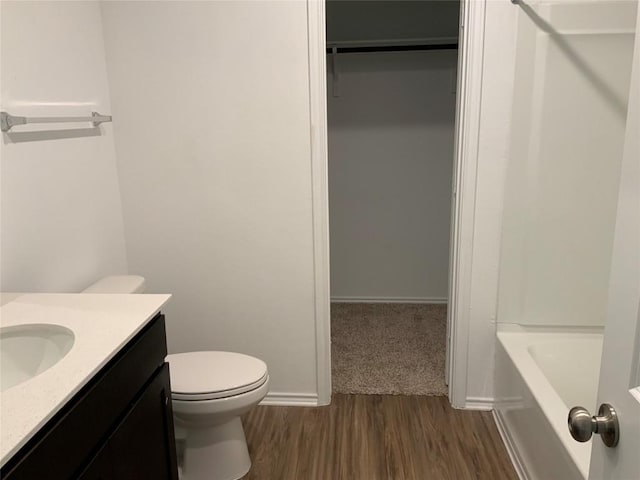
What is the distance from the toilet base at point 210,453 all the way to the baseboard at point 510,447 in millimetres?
1131

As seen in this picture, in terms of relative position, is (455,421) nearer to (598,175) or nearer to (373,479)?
(373,479)

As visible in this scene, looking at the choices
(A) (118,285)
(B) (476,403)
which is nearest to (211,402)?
(A) (118,285)

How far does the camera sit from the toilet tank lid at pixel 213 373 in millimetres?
1961

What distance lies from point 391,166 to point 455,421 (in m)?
1.82

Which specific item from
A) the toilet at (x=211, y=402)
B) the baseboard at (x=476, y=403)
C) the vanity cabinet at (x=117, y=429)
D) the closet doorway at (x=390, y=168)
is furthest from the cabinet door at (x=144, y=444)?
the closet doorway at (x=390, y=168)

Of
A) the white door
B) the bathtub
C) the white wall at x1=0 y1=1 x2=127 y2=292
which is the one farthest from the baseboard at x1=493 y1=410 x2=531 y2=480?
the white wall at x1=0 y1=1 x2=127 y2=292

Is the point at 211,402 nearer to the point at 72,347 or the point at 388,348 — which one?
the point at 72,347

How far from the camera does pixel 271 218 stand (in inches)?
96.9

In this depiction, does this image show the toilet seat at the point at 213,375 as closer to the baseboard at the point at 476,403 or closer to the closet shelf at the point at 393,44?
the baseboard at the point at 476,403

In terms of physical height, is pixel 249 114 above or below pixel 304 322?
above

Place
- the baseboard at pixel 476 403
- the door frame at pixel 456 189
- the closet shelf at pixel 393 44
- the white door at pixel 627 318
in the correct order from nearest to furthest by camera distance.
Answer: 1. the white door at pixel 627 318
2. the door frame at pixel 456 189
3. the baseboard at pixel 476 403
4. the closet shelf at pixel 393 44

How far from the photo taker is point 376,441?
92.5 inches

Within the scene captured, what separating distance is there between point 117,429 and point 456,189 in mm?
1723

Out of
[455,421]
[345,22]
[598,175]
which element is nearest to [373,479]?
[455,421]
